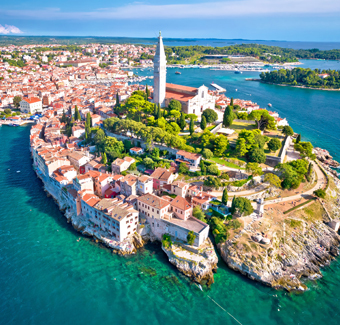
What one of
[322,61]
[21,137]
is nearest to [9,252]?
[21,137]

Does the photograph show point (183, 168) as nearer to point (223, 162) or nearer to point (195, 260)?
point (223, 162)

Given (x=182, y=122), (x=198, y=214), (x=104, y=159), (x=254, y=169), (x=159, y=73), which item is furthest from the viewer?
(x=159, y=73)

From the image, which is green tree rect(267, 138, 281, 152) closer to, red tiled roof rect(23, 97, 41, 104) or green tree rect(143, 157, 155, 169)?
green tree rect(143, 157, 155, 169)

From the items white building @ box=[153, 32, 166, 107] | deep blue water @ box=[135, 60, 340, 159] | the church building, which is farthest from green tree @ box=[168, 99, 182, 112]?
deep blue water @ box=[135, 60, 340, 159]

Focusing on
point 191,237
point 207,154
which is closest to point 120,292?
point 191,237

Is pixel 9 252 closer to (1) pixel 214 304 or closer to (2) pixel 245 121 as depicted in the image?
(1) pixel 214 304

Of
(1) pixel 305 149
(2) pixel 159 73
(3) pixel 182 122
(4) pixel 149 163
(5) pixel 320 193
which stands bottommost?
(5) pixel 320 193

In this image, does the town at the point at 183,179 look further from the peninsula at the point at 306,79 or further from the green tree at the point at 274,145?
the peninsula at the point at 306,79

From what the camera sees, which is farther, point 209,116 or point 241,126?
point 241,126
